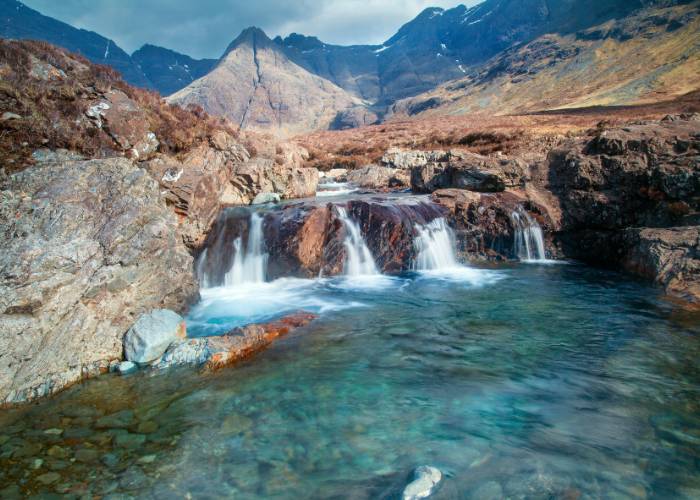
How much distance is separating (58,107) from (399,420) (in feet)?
35.3

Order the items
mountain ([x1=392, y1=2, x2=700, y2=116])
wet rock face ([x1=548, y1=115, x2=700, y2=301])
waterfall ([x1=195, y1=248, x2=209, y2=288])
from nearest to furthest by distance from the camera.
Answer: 1. wet rock face ([x1=548, y1=115, x2=700, y2=301])
2. waterfall ([x1=195, y1=248, x2=209, y2=288])
3. mountain ([x1=392, y1=2, x2=700, y2=116])

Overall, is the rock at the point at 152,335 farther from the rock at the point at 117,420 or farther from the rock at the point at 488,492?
the rock at the point at 488,492

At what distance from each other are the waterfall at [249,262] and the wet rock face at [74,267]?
3.33 m

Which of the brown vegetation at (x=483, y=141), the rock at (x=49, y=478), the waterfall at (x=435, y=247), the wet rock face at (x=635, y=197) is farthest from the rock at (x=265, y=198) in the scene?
the brown vegetation at (x=483, y=141)

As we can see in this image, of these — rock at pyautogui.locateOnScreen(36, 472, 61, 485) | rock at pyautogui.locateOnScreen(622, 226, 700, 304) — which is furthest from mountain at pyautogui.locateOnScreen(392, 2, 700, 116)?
rock at pyautogui.locateOnScreen(36, 472, 61, 485)

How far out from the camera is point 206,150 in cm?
1354

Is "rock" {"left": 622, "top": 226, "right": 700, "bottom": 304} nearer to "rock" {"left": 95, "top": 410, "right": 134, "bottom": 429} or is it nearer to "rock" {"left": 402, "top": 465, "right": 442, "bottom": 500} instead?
"rock" {"left": 402, "top": 465, "right": 442, "bottom": 500}

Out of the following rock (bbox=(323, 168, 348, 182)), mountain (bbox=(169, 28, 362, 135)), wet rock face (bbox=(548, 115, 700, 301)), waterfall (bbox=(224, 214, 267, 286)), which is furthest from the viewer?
mountain (bbox=(169, 28, 362, 135))

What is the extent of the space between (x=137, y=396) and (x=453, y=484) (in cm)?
418

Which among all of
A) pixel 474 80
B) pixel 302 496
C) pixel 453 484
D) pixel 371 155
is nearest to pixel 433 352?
pixel 453 484

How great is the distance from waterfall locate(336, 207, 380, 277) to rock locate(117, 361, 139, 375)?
6.68 metres

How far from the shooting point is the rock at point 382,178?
23.0 metres

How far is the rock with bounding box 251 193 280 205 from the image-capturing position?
52.1 ft

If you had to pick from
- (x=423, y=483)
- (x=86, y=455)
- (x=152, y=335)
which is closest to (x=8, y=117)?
(x=152, y=335)
